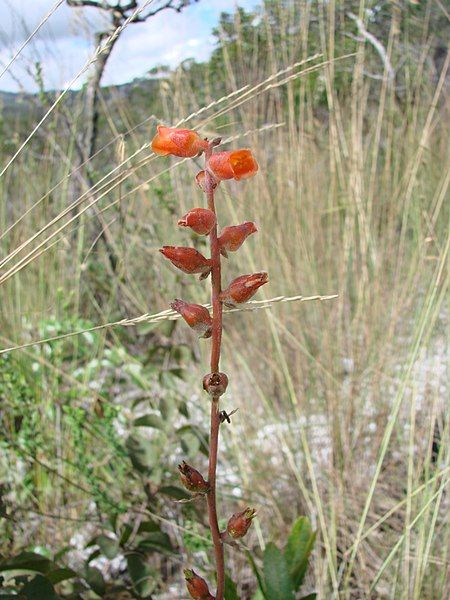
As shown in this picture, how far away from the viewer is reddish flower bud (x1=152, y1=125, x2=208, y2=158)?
507 millimetres

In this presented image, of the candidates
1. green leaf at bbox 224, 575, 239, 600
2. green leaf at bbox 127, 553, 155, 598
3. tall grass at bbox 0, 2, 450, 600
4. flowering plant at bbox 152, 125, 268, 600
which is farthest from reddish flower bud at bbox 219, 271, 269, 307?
tall grass at bbox 0, 2, 450, 600

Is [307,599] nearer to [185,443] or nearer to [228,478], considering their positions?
[185,443]

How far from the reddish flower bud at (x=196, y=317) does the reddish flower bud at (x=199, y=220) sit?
0.05 meters

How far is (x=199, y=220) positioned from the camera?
49 centimetres

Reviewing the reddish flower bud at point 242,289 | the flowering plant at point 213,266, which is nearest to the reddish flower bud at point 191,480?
the flowering plant at point 213,266

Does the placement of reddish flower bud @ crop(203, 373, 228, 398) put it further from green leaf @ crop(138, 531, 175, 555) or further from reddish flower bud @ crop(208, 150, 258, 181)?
green leaf @ crop(138, 531, 175, 555)

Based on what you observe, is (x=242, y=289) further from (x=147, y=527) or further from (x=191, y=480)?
(x=147, y=527)

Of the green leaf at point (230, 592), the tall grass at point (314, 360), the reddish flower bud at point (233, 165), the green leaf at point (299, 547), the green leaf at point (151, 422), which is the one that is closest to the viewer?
the reddish flower bud at point (233, 165)

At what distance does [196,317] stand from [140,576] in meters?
0.47

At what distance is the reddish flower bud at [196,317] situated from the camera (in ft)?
1.64

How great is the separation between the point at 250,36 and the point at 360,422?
1.43 metres

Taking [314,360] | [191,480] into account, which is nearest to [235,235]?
[191,480]

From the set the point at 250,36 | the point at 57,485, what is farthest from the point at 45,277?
the point at 250,36

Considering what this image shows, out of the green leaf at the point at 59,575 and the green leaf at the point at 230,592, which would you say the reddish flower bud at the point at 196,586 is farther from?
the green leaf at the point at 59,575
